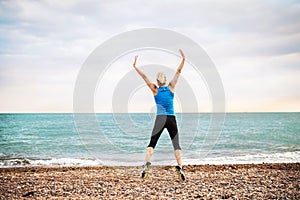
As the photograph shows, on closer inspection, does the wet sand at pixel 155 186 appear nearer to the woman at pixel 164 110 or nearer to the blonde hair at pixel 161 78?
the woman at pixel 164 110

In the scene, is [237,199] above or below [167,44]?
below

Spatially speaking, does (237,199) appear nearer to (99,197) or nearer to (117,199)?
(117,199)

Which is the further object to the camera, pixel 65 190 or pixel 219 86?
pixel 219 86

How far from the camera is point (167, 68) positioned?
496 inches

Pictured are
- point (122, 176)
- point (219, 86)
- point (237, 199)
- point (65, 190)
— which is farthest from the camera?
point (219, 86)

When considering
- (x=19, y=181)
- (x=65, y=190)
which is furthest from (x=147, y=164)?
(x=19, y=181)

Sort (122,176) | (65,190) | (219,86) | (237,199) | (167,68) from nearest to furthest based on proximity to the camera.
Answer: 1. (237,199)
2. (65,190)
3. (122,176)
4. (219,86)
5. (167,68)

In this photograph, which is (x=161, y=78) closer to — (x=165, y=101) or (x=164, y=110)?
(x=165, y=101)

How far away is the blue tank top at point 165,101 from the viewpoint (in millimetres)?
7696

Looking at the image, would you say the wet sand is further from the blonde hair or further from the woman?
the blonde hair

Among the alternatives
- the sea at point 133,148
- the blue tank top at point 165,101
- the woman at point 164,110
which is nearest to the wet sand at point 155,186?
the woman at point 164,110

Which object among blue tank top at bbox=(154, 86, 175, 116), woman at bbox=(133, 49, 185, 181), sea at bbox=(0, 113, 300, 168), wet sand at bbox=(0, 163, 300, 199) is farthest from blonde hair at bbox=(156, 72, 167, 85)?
sea at bbox=(0, 113, 300, 168)

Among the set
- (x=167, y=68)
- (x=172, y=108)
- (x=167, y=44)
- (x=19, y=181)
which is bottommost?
(x=19, y=181)

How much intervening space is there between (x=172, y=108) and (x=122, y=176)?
2698 mm
